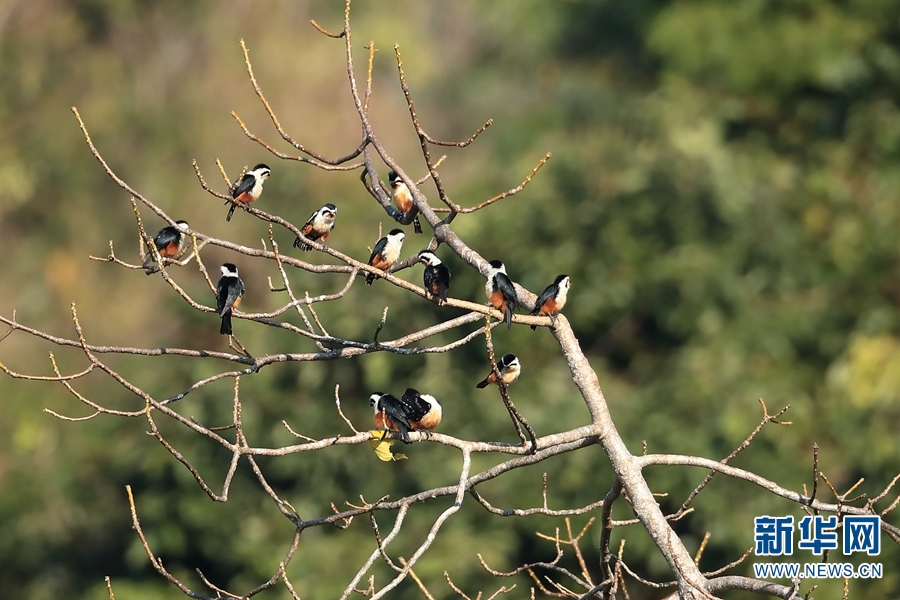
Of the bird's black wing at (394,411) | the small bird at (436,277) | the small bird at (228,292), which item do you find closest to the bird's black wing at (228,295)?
the small bird at (228,292)

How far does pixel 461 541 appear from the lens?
30.9 ft

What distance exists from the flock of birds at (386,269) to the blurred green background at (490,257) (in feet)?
13.2

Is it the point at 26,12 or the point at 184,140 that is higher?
the point at 26,12

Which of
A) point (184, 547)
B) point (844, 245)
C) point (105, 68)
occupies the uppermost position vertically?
point (105, 68)

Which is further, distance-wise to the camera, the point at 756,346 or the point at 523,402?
the point at 756,346

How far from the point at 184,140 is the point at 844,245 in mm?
9599

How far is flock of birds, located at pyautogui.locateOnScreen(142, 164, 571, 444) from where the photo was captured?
4352 millimetres

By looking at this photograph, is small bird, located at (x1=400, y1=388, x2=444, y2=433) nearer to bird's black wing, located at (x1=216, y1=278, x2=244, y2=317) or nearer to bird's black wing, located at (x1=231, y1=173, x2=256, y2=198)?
bird's black wing, located at (x1=216, y1=278, x2=244, y2=317)

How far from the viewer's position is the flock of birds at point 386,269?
4352mm

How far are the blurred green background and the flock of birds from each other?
402 cm

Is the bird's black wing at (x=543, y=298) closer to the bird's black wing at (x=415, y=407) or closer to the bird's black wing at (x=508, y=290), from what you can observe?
the bird's black wing at (x=508, y=290)

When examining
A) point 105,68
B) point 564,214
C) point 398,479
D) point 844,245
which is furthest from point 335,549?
point 105,68

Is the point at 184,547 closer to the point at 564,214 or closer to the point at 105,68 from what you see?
the point at 564,214

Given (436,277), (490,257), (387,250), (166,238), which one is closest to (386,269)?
(387,250)
